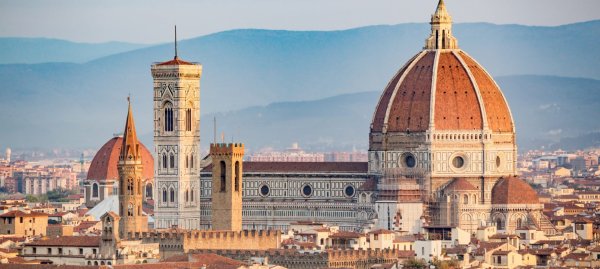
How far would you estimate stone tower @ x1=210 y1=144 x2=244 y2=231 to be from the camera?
123m

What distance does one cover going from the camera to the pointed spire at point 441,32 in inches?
5719

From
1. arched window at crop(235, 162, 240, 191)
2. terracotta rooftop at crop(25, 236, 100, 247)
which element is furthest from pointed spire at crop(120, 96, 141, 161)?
terracotta rooftop at crop(25, 236, 100, 247)

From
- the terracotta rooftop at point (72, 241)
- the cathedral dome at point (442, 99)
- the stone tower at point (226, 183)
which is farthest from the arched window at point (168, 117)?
the terracotta rooftop at point (72, 241)

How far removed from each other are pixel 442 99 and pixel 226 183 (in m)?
21.8

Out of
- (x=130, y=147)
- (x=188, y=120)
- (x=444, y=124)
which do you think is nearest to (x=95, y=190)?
(x=188, y=120)

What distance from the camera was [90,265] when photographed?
8931 cm

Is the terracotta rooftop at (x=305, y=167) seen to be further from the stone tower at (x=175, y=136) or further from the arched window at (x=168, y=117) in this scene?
the arched window at (x=168, y=117)

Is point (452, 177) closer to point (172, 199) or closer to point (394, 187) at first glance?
point (394, 187)

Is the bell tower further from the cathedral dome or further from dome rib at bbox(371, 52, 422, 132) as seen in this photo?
dome rib at bbox(371, 52, 422, 132)

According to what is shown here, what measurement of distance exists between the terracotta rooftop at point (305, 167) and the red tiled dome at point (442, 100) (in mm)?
2630

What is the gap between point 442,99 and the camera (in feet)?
463

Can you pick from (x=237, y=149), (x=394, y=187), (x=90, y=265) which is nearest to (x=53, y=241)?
(x=90, y=265)

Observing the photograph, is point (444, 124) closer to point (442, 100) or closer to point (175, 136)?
point (442, 100)

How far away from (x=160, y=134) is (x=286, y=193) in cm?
865
